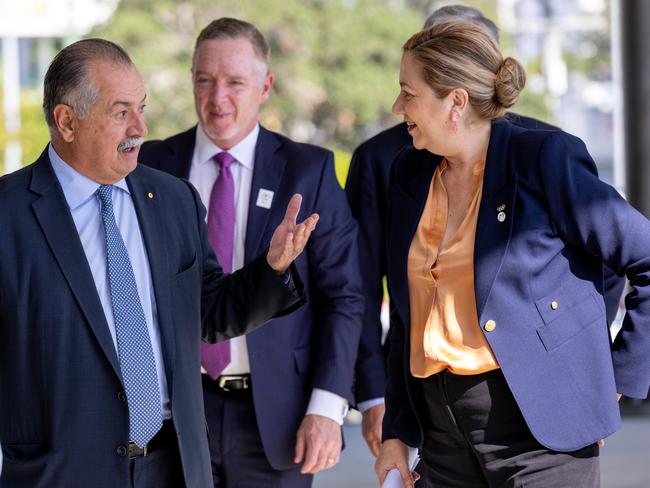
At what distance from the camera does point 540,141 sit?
8.95 ft

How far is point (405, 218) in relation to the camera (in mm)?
2959

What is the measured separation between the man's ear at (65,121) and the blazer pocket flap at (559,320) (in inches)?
46.8

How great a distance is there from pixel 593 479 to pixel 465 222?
2.22 ft

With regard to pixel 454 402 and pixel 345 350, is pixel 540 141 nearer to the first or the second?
pixel 454 402

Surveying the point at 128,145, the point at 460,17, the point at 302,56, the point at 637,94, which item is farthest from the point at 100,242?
the point at 302,56

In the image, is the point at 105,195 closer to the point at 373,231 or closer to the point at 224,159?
the point at 224,159

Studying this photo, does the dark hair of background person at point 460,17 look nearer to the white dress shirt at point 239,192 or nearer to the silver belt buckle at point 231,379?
the white dress shirt at point 239,192

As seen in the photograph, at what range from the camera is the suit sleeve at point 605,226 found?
2.62m

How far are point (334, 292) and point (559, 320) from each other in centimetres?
111

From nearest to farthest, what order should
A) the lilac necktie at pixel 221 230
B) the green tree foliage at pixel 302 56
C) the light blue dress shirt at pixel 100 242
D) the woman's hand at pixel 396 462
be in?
1. the light blue dress shirt at pixel 100 242
2. the woman's hand at pixel 396 462
3. the lilac necktie at pixel 221 230
4. the green tree foliage at pixel 302 56

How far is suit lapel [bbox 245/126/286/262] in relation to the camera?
3598mm

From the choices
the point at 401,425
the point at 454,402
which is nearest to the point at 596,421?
the point at 454,402

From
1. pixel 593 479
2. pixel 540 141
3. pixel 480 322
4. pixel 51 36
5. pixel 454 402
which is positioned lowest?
pixel 593 479

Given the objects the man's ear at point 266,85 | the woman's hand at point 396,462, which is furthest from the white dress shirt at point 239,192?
the woman's hand at point 396,462
